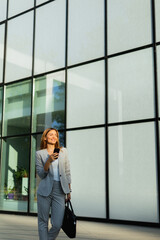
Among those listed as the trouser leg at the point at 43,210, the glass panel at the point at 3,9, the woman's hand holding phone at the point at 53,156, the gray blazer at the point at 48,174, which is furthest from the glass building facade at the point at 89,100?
the woman's hand holding phone at the point at 53,156

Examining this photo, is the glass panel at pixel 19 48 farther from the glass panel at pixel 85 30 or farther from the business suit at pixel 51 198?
the business suit at pixel 51 198

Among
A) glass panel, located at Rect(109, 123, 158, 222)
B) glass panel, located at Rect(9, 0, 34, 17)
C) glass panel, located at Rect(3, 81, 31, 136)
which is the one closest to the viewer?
glass panel, located at Rect(109, 123, 158, 222)

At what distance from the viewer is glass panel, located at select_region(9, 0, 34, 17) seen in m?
12.1

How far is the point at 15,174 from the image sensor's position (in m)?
10.9

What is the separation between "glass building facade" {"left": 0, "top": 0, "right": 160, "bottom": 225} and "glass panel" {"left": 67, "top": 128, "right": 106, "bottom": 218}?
0.09ft

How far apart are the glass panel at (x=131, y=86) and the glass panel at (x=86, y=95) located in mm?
330

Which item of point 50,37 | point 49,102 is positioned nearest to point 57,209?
point 49,102

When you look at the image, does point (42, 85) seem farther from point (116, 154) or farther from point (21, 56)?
point (116, 154)

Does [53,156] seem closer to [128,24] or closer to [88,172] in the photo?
[88,172]

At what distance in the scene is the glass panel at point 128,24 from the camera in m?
8.55

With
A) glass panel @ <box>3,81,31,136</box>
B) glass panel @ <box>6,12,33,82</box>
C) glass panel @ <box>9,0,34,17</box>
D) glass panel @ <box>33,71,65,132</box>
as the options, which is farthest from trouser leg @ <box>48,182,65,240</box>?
glass panel @ <box>9,0,34,17</box>

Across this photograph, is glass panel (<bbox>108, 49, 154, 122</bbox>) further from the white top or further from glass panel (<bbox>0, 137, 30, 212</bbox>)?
the white top

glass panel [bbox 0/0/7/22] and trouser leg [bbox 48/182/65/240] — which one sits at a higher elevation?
glass panel [bbox 0/0/7/22]

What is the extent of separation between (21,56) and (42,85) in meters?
1.65
